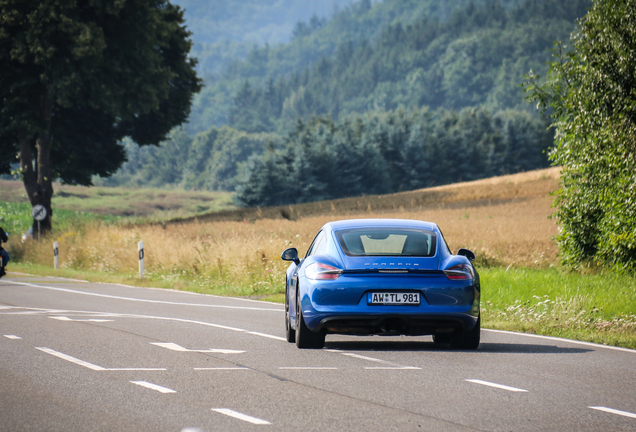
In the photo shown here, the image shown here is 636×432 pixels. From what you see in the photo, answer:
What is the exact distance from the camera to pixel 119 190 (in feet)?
438

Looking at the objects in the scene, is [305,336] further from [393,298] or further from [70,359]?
[70,359]

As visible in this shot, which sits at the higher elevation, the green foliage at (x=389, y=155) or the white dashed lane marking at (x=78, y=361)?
the green foliage at (x=389, y=155)

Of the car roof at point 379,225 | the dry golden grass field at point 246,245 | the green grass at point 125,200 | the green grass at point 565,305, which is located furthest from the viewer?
the green grass at point 125,200

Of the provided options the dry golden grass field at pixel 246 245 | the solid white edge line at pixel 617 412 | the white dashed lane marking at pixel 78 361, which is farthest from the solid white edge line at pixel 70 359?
the dry golden grass field at pixel 246 245

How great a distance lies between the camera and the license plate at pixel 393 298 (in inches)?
391

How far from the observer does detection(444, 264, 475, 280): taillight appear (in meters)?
10.1

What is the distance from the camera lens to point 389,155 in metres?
105

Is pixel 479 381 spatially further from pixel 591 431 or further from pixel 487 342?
pixel 487 342

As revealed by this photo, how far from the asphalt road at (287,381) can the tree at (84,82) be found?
2629cm

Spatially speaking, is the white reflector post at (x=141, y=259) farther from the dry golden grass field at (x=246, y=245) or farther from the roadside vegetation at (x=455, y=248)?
the dry golden grass field at (x=246, y=245)

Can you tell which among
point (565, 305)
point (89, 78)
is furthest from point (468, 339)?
point (89, 78)

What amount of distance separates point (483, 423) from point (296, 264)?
5440 millimetres

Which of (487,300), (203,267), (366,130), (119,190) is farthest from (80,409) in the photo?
(119,190)

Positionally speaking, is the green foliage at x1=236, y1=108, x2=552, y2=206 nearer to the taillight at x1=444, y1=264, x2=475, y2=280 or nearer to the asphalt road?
the asphalt road
